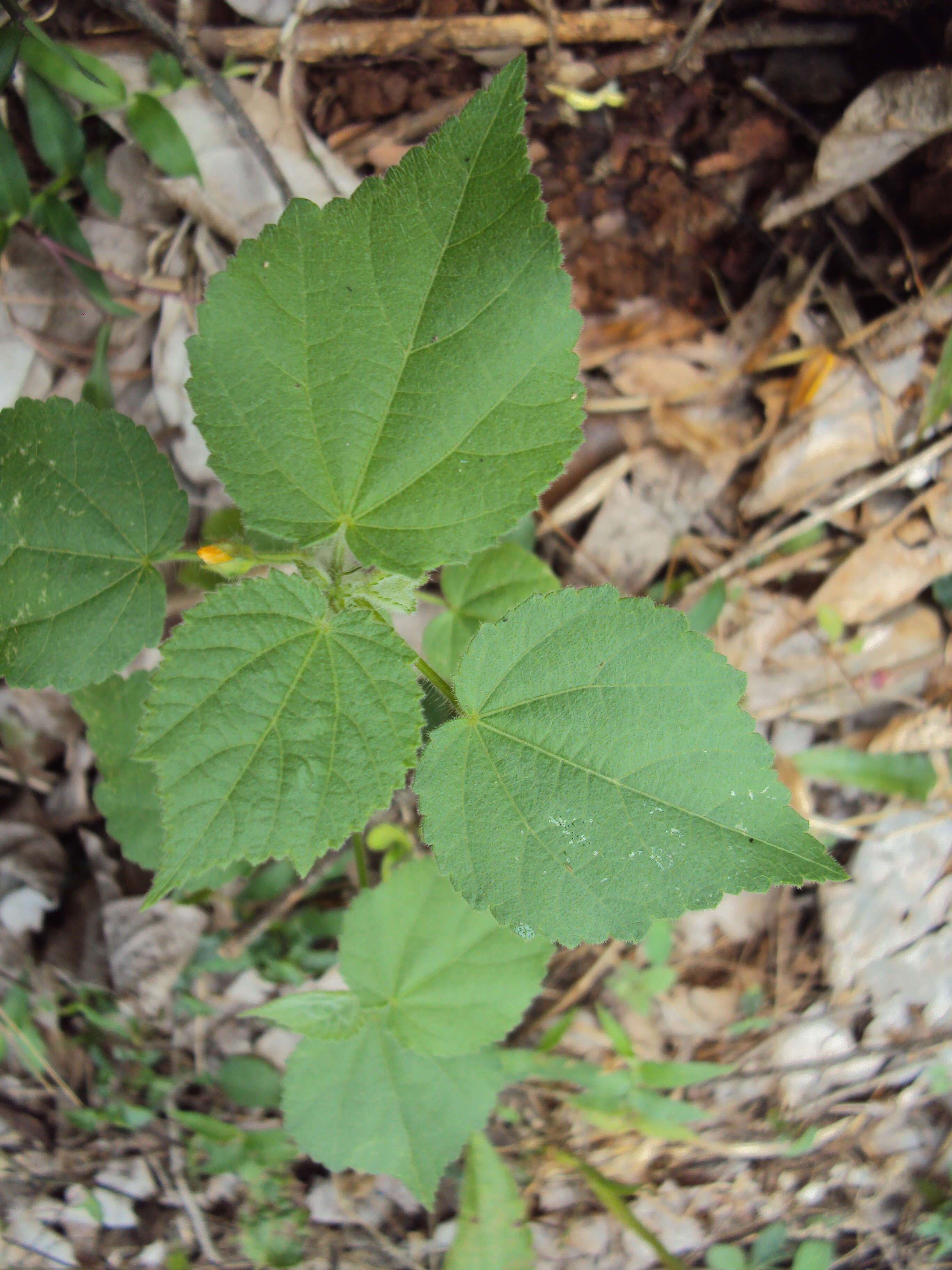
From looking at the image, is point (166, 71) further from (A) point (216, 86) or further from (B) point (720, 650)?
(B) point (720, 650)

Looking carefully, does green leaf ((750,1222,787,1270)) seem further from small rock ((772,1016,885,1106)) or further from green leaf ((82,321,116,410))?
green leaf ((82,321,116,410))

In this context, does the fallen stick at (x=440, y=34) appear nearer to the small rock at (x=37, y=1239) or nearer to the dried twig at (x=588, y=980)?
the dried twig at (x=588, y=980)

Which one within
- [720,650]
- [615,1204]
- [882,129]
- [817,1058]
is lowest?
[817,1058]

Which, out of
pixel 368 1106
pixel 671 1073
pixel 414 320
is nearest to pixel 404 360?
pixel 414 320

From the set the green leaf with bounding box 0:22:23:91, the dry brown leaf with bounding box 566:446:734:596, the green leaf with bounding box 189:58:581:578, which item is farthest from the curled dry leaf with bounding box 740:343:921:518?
the green leaf with bounding box 0:22:23:91

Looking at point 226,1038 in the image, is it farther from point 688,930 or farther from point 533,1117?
point 688,930

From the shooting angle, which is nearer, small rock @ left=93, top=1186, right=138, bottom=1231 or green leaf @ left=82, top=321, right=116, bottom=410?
green leaf @ left=82, top=321, right=116, bottom=410

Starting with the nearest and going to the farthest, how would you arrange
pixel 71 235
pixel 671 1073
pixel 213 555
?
pixel 213 555 < pixel 71 235 < pixel 671 1073
